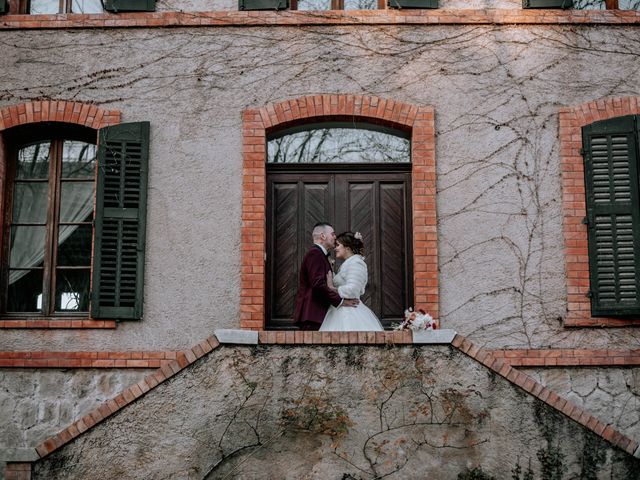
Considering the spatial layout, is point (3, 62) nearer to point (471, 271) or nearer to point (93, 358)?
point (93, 358)

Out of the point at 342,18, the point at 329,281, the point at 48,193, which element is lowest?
the point at 329,281

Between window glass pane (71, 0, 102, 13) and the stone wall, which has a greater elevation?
window glass pane (71, 0, 102, 13)

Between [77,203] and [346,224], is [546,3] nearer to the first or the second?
[346,224]

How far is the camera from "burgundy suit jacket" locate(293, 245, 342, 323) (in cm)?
891

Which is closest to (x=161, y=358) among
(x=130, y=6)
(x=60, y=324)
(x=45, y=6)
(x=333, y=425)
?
(x=60, y=324)

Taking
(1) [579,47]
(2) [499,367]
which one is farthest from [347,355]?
(1) [579,47]

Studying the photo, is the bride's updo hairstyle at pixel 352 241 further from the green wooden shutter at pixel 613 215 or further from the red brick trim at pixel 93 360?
the green wooden shutter at pixel 613 215

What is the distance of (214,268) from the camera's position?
9.76 metres

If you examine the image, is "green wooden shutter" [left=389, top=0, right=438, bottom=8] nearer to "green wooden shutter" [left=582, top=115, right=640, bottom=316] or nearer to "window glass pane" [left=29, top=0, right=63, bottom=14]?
"green wooden shutter" [left=582, top=115, right=640, bottom=316]

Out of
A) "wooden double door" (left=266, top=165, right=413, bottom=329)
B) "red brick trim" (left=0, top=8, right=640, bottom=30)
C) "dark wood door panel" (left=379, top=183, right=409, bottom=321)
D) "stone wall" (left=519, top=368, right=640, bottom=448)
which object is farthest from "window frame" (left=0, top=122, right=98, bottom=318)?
"stone wall" (left=519, top=368, right=640, bottom=448)

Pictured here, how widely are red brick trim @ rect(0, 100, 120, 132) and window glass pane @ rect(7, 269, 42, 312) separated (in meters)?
1.63

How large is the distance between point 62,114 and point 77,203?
995 millimetres

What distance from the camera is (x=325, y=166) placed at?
10.3 meters

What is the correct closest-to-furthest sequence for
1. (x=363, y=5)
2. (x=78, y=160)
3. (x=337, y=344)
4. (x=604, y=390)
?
(x=337, y=344), (x=604, y=390), (x=78, y=160), (x=363, y=5)
